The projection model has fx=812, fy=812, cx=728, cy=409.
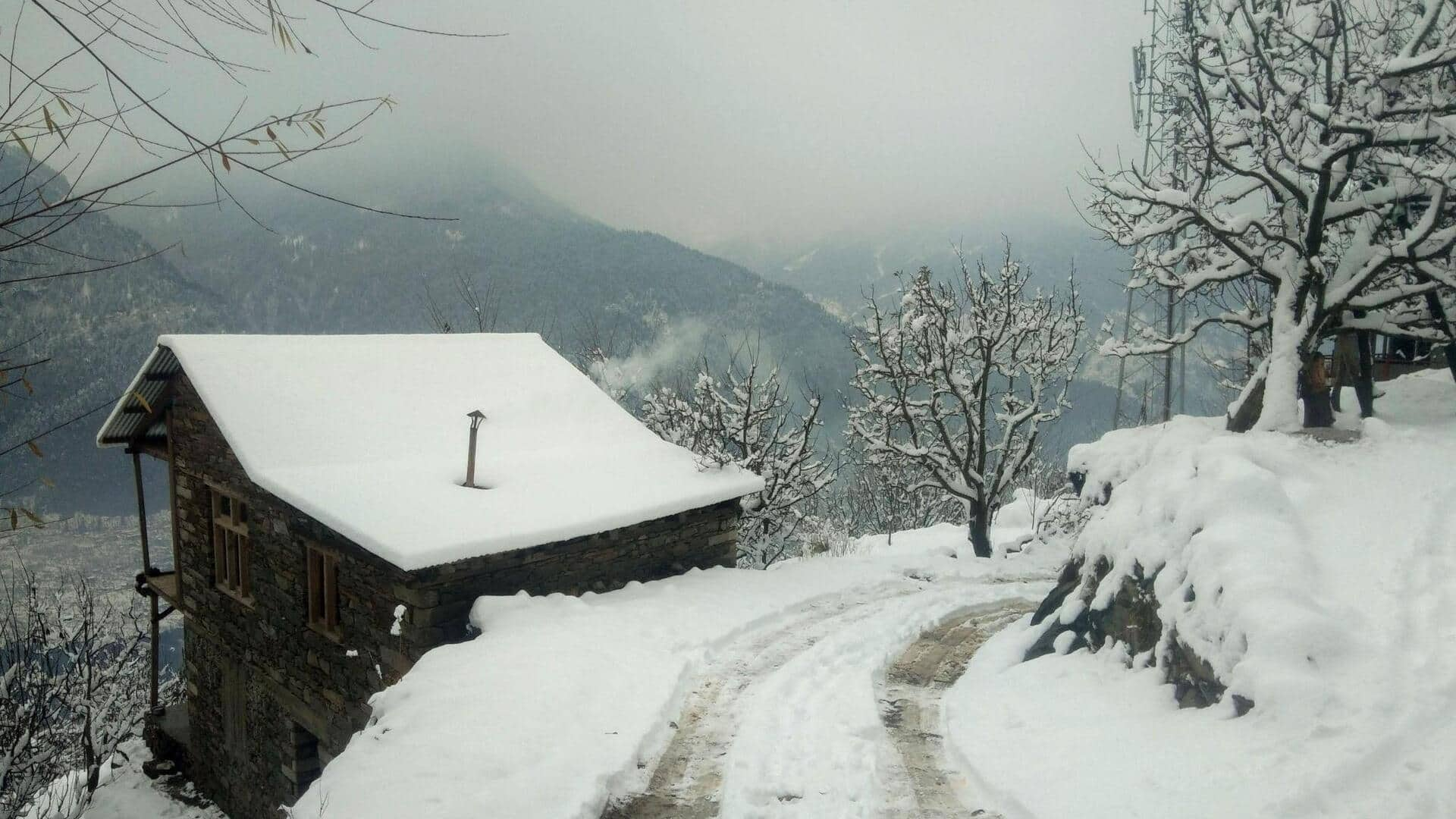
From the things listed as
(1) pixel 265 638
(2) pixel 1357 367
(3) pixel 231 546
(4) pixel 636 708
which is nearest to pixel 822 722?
(4) pixel 636 708

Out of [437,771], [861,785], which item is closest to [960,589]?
[861,785]

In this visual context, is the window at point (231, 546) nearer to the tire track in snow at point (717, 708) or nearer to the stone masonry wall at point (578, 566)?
the stone masonry wall at point (578, 566)

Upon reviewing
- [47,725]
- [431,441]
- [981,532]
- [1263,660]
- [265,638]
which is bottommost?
[47,725]

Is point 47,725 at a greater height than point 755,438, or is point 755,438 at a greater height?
point 755,438

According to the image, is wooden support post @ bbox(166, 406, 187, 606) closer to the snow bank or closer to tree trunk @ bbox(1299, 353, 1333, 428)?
the snow bank

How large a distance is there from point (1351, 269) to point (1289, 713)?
6.46 m

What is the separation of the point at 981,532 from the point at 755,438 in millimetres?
7324

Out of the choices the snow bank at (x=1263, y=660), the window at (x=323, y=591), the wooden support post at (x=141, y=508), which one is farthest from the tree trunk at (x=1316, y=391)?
the wooden support post at (x=141, y=508)

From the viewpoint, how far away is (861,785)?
5.71m

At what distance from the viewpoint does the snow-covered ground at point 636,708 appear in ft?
17.9

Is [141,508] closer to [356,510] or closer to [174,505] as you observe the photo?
[174,505]

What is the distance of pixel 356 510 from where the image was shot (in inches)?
354

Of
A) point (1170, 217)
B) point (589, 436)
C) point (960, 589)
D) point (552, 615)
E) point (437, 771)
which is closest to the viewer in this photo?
point (437, 771)

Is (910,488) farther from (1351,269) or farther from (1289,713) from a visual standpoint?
(1289,713)
